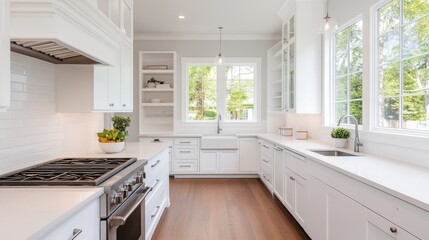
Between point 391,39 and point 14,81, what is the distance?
302 cm

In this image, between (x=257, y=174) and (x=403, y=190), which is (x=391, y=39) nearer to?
(x=403, y=190)

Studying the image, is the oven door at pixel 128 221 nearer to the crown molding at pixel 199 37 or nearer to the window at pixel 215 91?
the window at pixel 215 91

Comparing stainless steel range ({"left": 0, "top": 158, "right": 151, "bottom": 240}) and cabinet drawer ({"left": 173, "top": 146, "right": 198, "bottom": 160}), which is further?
cabinet drawer ({"left": 173, "top": 146, "right": 198, "bottom": 160})

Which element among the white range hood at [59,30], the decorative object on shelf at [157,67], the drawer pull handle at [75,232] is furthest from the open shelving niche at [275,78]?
the drawer pull handle at [75,232]

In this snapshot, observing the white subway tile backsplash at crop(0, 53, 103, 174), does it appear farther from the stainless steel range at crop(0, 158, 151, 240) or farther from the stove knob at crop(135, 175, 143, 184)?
the stove knob at crop(135, 175, 143, 184)

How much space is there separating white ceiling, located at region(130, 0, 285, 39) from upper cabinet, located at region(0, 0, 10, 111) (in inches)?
121

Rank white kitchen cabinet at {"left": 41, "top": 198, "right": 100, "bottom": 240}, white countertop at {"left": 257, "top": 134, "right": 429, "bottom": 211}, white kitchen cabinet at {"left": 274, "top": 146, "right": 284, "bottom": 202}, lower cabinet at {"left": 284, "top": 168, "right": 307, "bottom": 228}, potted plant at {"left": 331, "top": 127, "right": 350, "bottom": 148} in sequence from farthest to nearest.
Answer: white kitchen cabinet at {"left": 274, "top": 146, "right": 284, "bottom": 202}
potted plant at {"left": 331, "top": 127, "right": 350, "bottom": 148}
lower cabinet at {"left": 284, "top": 168, "right": 307, "bottom": 228}
white countertop at {"left": 257, "top": 134, "right": 429, "bottom": 211}
white kitchen cabinet at {"left": 41, "top": 198, "right": 100, "bottom": 240}

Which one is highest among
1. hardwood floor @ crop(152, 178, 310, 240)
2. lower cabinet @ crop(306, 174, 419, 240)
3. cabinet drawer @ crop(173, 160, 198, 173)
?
lower cabinet @ crop(306, 174, 419, 240)

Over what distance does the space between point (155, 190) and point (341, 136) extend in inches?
81.0

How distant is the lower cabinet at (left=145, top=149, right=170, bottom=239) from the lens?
2512 millimetres

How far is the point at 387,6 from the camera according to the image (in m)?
2.51

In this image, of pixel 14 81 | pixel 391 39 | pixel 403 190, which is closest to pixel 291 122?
pixel 391 39

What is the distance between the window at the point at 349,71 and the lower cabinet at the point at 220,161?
2.17m

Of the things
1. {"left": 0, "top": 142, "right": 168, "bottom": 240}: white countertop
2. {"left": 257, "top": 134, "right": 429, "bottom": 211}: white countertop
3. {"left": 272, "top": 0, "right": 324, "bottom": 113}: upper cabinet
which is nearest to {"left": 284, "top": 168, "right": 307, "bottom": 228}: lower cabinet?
{"left": 257, "top": 134, "right": 429, "bottom": 211}: white countertop
